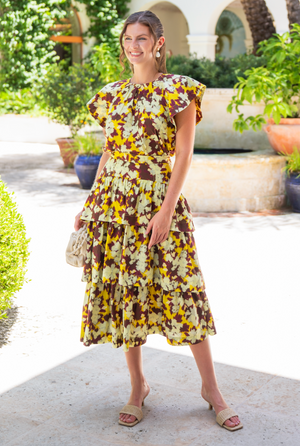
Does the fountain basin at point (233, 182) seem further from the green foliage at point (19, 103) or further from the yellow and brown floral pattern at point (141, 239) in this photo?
the green foliage at point (19, 103)

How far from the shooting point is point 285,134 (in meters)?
7.01

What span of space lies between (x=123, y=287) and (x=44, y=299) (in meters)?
1.79

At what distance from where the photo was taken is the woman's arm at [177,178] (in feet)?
7.43

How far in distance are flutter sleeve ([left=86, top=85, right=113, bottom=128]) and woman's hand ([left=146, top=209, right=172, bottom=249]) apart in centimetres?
52

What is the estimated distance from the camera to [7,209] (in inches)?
139

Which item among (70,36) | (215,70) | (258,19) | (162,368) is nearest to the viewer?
(162,368)

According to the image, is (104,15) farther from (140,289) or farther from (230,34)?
(140,289)

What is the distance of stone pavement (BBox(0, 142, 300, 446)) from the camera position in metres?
2.38

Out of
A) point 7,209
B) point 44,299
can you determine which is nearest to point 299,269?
point 44,299

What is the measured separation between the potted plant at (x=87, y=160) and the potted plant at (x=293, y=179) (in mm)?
2576

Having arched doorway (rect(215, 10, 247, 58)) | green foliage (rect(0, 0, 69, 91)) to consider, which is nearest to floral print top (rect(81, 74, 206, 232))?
green foliage (rect(0, 0, 69, 91))

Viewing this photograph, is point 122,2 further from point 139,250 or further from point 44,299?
point 139,250

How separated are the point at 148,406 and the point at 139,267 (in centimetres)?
72

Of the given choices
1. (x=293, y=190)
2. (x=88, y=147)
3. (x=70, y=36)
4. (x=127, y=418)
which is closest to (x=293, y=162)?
(x=293, y=190)
